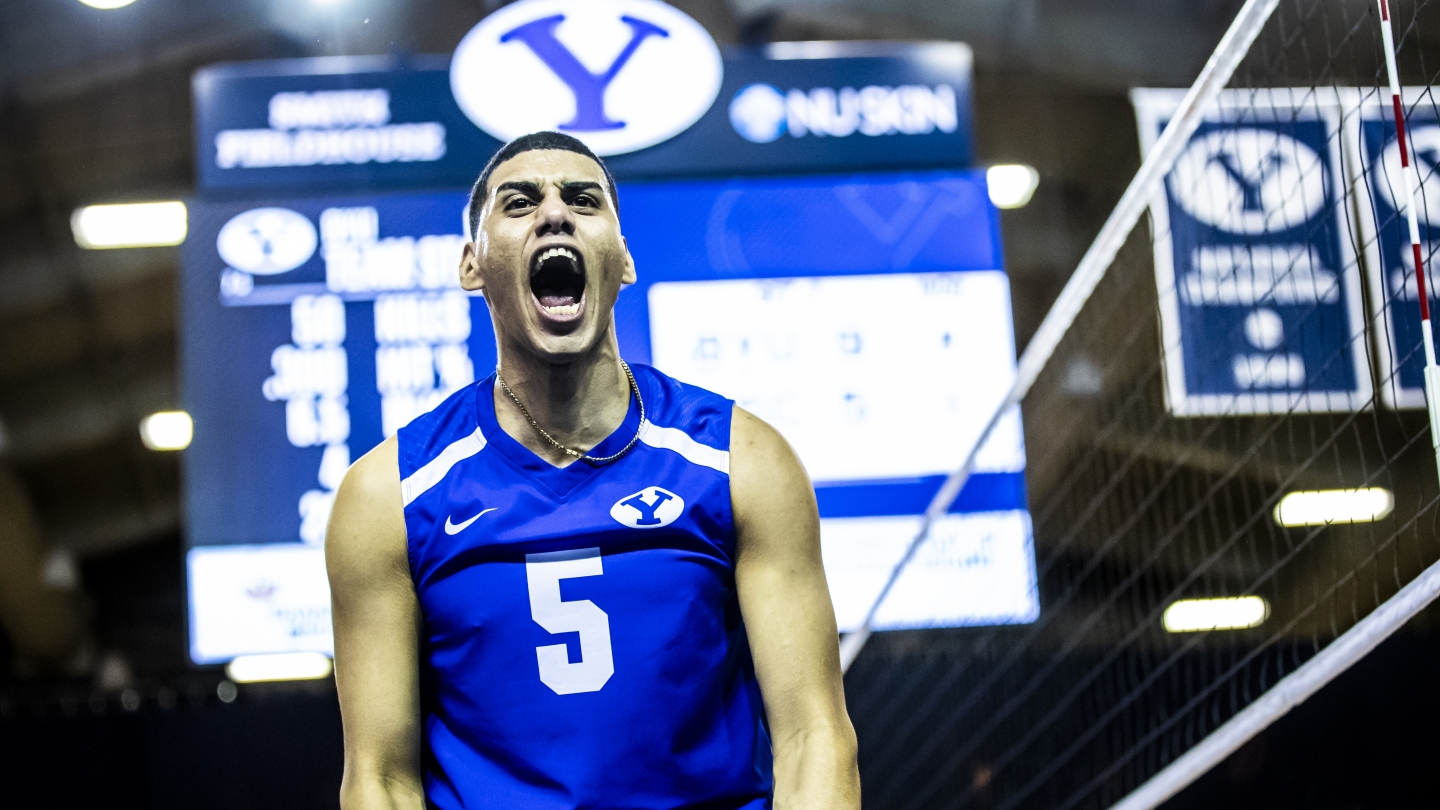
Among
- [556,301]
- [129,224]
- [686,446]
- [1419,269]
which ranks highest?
[129,224]

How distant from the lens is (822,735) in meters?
1.82

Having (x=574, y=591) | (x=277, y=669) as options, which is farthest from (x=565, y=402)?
(x=277, y=669)

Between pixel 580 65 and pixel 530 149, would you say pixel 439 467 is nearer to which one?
pixel 530 149

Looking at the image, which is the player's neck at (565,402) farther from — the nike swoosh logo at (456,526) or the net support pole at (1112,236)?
the net support pole at (1112,236)

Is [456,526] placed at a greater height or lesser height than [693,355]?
lesser

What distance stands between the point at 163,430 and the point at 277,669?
198 centimetres

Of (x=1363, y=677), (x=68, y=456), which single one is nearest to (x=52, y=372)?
(x=68, y=456)

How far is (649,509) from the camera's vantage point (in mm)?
1894

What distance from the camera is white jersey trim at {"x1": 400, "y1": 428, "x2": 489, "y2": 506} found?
192cm

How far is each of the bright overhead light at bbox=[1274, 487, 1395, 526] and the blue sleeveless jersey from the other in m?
7.92

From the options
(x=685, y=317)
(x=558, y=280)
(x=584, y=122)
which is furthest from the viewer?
(x=584, y=122)

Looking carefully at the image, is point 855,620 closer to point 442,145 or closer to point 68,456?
point 442,145

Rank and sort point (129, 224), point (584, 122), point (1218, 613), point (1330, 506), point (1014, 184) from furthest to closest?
point (1218, 613) < point (1330, 506) < point (1014, 184) < point (129, 224) < point (584, 122)

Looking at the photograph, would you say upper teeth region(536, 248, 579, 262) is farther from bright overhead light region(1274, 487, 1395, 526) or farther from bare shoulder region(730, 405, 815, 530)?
bright overhead light region(1274, 487, 1395, 526)
